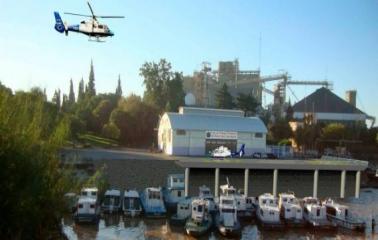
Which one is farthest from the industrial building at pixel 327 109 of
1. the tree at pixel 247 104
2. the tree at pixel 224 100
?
the tree at pixel 224 100

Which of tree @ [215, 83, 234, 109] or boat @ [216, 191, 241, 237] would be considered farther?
tree @ [215, 83, 234, 109]

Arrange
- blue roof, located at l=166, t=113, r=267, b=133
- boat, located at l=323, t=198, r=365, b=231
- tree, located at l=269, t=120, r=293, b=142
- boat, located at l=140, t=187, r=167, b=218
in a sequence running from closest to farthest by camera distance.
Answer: boat, located at l=323, t=198, r=365, b=231, boat, located at l=140, t=187, r=167, b=218, blue roof, located at l=166, t=113, r=267, b=133, tree, located at l=269, t=120, r=293, b=142

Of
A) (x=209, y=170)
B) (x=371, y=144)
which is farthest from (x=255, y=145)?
(x=371, y=144)

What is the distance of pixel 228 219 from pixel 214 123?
1124 inches

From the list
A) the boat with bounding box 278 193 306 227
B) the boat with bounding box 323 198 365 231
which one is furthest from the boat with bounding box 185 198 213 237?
the boat with bounding box 323 198 365 231

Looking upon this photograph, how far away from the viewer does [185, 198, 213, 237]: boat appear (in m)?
33.0

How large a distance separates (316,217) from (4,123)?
28.8 m

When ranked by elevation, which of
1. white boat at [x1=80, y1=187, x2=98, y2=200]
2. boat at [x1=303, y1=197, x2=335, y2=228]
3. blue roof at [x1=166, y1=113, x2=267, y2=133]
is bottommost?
boat at [x1=303, y1=197, x2=335, y2=228]

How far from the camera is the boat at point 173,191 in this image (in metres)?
40.8

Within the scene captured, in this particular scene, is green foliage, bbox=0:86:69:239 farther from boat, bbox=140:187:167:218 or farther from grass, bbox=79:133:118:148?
grass, bbox=79:133:118:148

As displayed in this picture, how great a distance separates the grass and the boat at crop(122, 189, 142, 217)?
3049 centimetres

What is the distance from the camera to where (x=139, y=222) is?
122 feet

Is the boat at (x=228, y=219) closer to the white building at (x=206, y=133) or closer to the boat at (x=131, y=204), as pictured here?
the boat at (x=131, y=204)

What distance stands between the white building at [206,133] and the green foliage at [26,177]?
1607 inches
